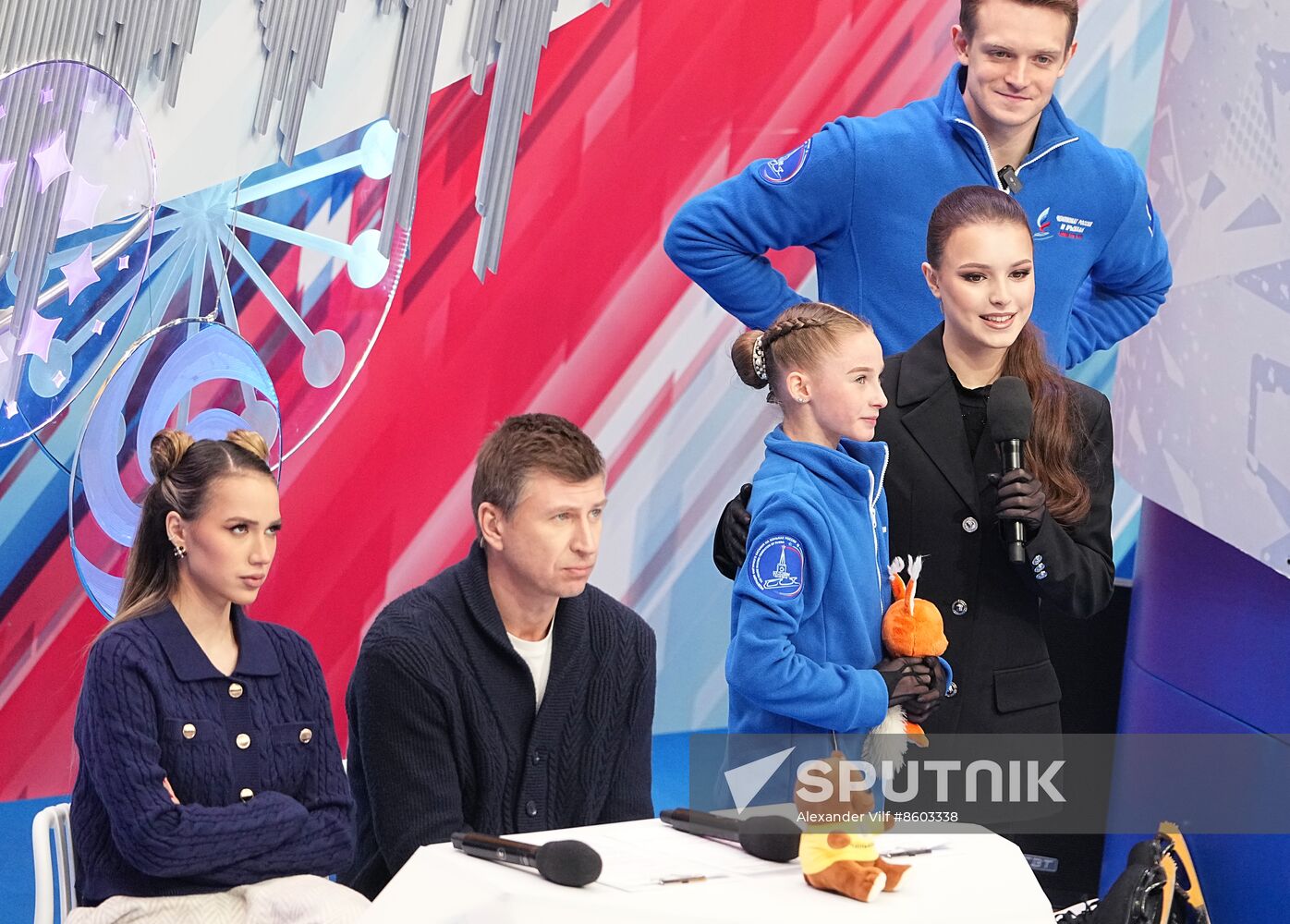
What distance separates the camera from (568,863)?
1.75m

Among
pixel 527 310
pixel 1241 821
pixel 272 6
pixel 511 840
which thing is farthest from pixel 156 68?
pixel 1241 821

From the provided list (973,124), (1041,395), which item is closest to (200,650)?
(1041,395)

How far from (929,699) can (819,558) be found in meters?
0.31

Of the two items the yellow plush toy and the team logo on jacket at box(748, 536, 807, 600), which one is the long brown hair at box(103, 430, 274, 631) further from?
the yellow plush toy

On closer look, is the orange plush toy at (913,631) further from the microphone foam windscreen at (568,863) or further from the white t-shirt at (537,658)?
the microphone foam windscreen at (568,863)

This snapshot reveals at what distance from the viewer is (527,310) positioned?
5137 millimetres

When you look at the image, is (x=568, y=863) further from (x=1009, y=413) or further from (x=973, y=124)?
(x=973, y=124)

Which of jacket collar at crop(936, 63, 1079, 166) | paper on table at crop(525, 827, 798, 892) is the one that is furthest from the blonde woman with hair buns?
jacket collar at crop(936, 63, 1079, 166)

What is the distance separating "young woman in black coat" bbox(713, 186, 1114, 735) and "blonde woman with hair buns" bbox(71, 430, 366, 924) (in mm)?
826

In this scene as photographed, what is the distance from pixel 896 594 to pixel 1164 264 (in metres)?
1.32

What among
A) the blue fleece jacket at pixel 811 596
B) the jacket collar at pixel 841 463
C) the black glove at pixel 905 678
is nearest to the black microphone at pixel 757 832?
the blue fleece jacket at pixel 811 596

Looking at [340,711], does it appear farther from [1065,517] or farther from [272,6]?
[1065,517]

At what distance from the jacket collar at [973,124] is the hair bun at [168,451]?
5.41 feet

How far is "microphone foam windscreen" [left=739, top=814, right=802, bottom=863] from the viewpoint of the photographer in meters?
1.91
